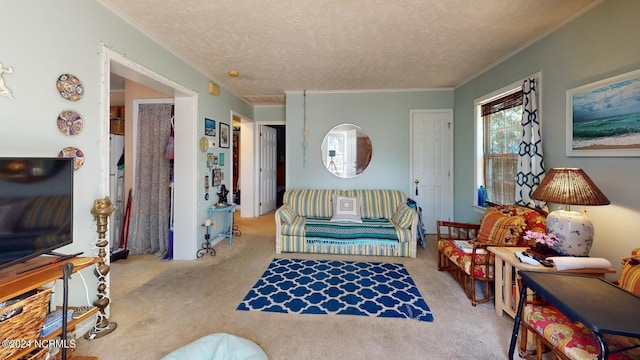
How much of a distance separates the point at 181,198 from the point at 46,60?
201cm

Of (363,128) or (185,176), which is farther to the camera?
(363,128)

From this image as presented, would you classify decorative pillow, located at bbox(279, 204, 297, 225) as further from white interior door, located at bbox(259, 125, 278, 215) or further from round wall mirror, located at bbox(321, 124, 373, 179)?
white interior door, located at bbox(259, 125, 278, 215)

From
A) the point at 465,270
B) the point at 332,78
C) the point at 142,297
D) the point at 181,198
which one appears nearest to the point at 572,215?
the point at 465,270

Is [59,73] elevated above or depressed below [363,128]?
below

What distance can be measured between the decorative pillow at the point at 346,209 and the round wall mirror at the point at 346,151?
67cm

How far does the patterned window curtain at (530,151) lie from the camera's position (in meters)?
2.49

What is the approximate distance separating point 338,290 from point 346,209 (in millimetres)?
1539

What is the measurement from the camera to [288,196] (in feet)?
13.9

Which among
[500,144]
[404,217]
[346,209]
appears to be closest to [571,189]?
[500,144]

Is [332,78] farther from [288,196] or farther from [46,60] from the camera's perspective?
[46,60]

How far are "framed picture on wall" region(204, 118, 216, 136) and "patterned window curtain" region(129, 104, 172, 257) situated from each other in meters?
0.50

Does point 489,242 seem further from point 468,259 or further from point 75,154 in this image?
point 75,154

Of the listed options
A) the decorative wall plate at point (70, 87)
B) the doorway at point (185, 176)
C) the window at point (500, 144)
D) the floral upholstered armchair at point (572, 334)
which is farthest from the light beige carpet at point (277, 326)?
the decorative wall plate at point (70, 87)

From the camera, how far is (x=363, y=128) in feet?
14.9
